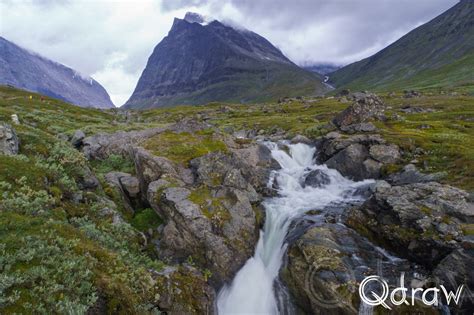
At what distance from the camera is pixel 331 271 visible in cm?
1576

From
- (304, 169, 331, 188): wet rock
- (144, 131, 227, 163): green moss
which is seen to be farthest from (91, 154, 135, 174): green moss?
(304, 169, 331, 188): wet rock

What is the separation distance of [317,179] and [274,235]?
39.1 ft

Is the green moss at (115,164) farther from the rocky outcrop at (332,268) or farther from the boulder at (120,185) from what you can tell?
the rocky outcrop at (332,268)

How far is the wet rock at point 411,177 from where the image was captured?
25078 mm

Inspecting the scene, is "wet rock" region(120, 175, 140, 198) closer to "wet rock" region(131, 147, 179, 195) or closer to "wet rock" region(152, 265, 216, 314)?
"wet rock" region(131, 147, 179, 195)

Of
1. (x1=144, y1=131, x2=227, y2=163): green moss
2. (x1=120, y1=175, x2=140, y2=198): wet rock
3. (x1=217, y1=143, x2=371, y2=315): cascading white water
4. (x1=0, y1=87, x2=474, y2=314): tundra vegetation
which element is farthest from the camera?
(x1=144, y1=131, x2=227, y2=163): green moss

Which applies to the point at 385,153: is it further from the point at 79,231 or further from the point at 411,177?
the point at 79,231

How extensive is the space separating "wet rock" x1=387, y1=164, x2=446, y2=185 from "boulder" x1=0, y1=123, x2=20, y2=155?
28.7 meters

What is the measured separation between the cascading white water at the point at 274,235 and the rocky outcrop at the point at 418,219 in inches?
199

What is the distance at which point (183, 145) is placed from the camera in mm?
27469

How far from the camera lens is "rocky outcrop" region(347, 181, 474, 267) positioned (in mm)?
16016

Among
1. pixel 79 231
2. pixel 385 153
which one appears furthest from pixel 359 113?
pixel 79 231

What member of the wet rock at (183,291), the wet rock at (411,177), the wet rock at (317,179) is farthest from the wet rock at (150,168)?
the wet rock at (411,177)

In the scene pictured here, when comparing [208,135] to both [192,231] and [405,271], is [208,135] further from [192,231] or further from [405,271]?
[405,271]
